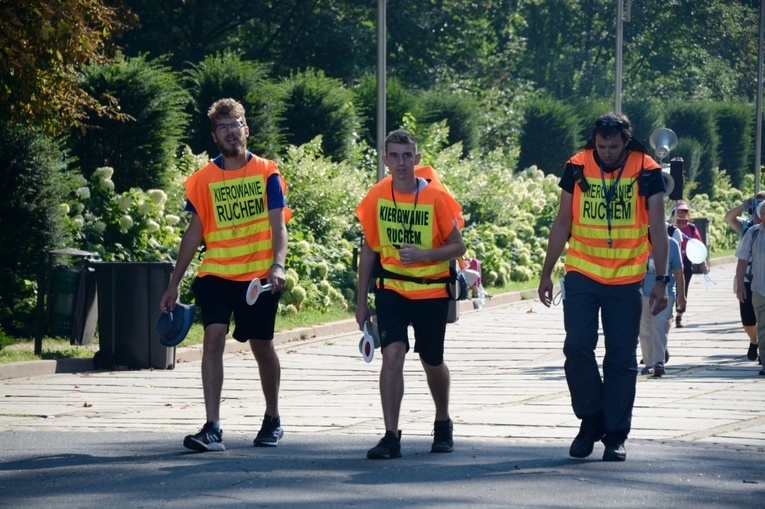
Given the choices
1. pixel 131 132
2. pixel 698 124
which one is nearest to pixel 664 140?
pixel 131 132

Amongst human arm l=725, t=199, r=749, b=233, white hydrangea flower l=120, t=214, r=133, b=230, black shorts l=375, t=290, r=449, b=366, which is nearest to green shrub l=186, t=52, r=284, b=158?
white hydrangea flower l=120, t=214, r=133, b=230

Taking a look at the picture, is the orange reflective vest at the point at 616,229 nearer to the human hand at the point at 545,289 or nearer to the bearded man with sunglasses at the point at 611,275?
the bearded man with sunglasses at the point at 611,275

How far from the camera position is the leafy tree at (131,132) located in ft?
62.5

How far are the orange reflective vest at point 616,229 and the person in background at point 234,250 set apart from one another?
5.58 ft

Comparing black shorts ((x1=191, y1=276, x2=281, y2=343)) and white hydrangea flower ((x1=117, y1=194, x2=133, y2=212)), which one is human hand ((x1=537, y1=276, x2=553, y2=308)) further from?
white hydrangea flower ((x1=117, y1=194, x2=133, y2=212))

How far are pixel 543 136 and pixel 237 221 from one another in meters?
32.2

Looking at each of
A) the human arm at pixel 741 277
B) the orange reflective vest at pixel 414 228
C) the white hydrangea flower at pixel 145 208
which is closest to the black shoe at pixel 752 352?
the human arm at pixel 741 277

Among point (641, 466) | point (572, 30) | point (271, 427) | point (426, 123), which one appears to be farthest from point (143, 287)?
point (572, 30)

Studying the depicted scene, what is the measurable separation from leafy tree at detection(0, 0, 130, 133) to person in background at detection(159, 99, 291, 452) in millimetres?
5870

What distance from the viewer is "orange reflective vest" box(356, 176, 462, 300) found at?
7895mm

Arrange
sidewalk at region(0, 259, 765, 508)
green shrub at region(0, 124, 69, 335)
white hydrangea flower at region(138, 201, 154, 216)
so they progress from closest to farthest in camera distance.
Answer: sidewalk at region(0, 259, 765, 508)
green shrub at region(0, 124, 69, 335)
white hydrangea flower at region(138, 201, 154, 216)

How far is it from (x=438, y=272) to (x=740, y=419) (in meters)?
3.09

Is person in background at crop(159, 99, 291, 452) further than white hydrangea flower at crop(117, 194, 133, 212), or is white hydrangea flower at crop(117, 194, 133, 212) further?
white hydrangea flower at crop(117, 194, 133, 212)

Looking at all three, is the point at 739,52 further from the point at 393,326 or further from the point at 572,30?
the point at 393,326
